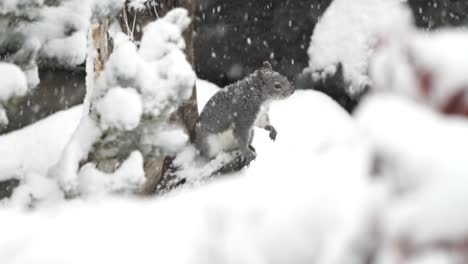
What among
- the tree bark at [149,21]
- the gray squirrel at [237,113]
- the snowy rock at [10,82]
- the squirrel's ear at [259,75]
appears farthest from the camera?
the squirrel's ear at [259,75]

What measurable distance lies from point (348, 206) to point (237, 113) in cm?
456

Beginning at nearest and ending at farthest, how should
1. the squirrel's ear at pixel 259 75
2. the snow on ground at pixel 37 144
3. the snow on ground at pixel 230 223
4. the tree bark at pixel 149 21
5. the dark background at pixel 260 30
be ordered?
A: the snow on ground at pixel 230 223 → the snow on ground at pixel 37 144 → the tree bark at pixel 149 21 → the squirrel's ear at pixel 259 75 → the dark background at pixel 260 30

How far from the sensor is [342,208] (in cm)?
88

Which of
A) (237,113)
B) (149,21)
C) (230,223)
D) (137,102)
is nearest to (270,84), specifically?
(237,113)

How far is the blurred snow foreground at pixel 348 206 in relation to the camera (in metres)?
0.77

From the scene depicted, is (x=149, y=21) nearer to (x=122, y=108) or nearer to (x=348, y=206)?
(x=122, y=108)

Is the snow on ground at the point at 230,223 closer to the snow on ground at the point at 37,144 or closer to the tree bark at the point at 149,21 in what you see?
the snow on ground at the point at 37,144

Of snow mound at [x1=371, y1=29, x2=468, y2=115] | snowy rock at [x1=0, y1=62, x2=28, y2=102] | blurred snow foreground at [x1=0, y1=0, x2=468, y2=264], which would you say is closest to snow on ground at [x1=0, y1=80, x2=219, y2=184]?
snowy rock at [x1=0, y1=62, x2=28, y2=102]

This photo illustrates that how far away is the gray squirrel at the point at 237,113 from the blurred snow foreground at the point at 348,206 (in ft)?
12.9

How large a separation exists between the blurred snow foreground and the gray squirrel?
3934 millimetres

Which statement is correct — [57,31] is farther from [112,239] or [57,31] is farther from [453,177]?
[453,177]

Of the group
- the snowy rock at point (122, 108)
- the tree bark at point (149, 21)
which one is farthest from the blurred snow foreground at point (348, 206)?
the tree bark at point (149, 21)

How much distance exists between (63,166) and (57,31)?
2.00 ft

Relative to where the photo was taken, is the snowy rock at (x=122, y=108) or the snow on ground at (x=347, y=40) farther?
the snow on ground at (x=347, y=40)
